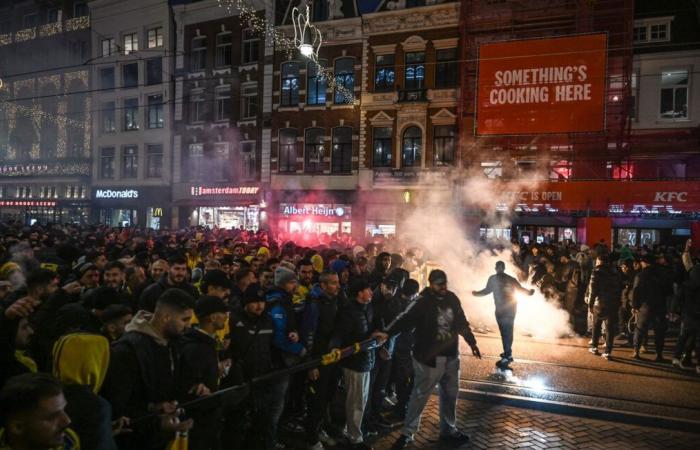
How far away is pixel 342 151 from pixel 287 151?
324 cm

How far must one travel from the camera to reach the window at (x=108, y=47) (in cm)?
2886

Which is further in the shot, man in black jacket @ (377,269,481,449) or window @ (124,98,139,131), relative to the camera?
window @ (124,98,139,131)

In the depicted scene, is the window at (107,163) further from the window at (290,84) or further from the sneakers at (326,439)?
the sneakers at (326,439)

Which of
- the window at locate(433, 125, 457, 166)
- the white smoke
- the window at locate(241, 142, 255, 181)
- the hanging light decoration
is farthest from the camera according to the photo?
the window at locate(241, 142, 255, 181)

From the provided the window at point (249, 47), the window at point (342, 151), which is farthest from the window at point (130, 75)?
the window at point (342, 151)

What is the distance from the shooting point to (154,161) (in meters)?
27.8

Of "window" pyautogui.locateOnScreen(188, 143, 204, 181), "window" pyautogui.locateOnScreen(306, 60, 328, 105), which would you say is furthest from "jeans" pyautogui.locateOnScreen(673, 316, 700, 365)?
"window" pyautogui.locateOnScreen(188, 143, 204, 181)

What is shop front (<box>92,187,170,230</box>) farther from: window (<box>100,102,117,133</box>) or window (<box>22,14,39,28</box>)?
window (<box>22,14,39,28</box>)

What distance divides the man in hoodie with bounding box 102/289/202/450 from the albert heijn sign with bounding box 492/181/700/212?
13.4m

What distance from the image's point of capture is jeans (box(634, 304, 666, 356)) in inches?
319

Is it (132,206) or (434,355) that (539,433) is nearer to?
(434,355)

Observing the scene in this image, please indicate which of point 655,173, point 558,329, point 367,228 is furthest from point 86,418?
point 655,173

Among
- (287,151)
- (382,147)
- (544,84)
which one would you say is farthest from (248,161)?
(544,84)

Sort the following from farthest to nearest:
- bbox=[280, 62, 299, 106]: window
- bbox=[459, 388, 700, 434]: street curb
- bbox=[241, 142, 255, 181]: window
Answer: bbox=[241, 142, 255, 181]: window
bbox=[280, 62, 299, 106]: window
bbox=[459, 388, 700, 434]: street curb
